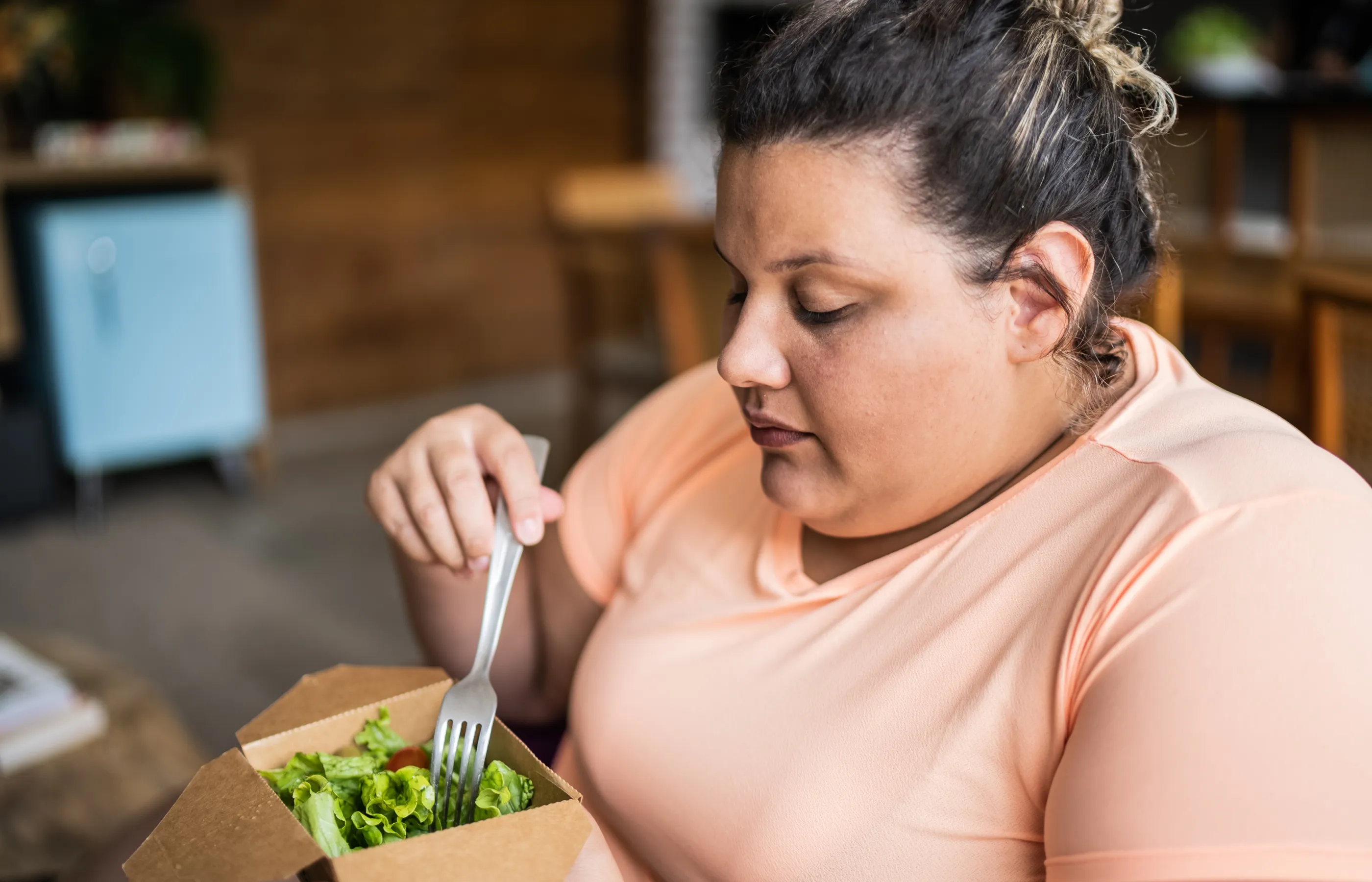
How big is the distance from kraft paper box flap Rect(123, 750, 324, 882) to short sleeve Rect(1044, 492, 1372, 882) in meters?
0.43

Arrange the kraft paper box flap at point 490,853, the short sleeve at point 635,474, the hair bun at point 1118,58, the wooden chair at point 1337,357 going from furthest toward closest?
1. the wooden chair at point 1337,357
2. the short sleeve at point 635,474
3. the hair bun at point 1118,58
4. the kraft paper box flap at point 490,853

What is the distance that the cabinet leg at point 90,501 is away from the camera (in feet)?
11.5

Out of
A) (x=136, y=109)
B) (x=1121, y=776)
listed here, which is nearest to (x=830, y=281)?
(x=1121, y=776)

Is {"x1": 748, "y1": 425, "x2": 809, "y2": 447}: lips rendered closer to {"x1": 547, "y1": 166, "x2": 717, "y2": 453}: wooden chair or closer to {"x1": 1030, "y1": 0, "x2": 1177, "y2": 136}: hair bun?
{"x1": 1030, "y1": 0, "x2": 1177, "y2": 136}: hair bun

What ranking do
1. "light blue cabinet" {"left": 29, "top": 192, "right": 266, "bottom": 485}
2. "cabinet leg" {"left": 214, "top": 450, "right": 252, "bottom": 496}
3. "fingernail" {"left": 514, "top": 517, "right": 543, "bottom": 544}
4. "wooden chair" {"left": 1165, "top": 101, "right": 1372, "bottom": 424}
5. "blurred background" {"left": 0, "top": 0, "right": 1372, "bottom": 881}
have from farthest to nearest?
"cabinet leg" {"left": 214, "top": 450, "right": 252, "bottom": 496} < "light blue cabinet" {"left": 29, "top": 192, "right": 266, "bottom": 485} < "wooden chair" {"left": 1165, "top": 101, "right": 1372, "bottom": 424} < "blurred background" {"left": 0, "top": 0, "right": 1372, "bottom": 881} < "fingernail" {"left": 514, "top": 517, "right": 543, "bottom": 544}

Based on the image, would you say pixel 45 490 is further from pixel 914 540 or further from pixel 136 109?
pixel 914 540

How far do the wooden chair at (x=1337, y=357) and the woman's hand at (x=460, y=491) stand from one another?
1.14 metres

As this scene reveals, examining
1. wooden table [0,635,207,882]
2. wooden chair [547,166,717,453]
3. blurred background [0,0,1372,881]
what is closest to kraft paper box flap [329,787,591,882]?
blurred background [0,0,1372,881]

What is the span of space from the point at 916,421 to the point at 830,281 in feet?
0.39

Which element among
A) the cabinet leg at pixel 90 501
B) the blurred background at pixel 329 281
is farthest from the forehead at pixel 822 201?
the cabinet leg at pixel 90 501

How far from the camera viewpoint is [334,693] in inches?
Result: 33.4

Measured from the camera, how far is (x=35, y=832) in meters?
1.42

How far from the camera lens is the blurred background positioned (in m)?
2.52

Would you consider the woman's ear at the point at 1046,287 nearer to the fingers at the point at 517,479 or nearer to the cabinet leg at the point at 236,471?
the fingers at the point at 517,479
